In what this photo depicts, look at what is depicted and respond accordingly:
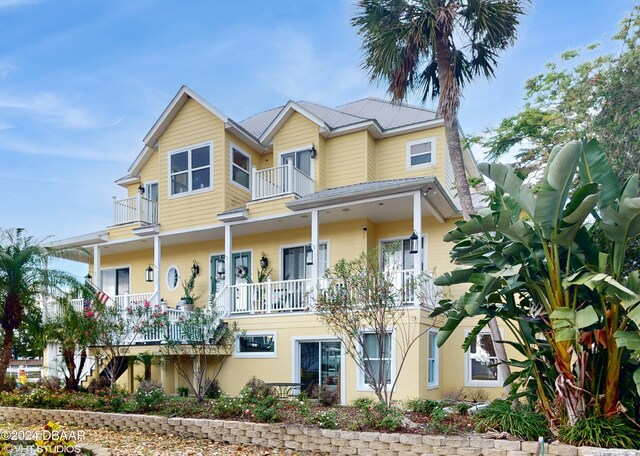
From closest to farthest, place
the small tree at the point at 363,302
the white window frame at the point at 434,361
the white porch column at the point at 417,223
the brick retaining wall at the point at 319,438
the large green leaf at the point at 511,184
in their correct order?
the brick retaining wall at the point at 319,438 → the large green leaf at the point at 511,184 → the small tree at the point at 363,302 → the white porch column at the point at 417,223 → the white window frame at the point at 434,361

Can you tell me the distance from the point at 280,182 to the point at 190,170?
365 centimetres

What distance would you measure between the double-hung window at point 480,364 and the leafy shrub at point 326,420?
21.8 ft

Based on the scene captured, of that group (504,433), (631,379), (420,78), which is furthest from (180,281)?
(631,379)

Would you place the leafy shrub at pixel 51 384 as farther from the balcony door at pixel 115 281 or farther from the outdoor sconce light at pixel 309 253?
the outdoor sconce light at pixel 309 253

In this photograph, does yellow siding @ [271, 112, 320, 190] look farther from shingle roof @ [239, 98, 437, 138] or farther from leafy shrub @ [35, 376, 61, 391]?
leafy shrub @ [35, 376, 61, 391]

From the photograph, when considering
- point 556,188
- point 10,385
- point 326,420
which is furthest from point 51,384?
point 556,188

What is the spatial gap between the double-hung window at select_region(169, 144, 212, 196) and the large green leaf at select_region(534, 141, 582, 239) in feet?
38.7

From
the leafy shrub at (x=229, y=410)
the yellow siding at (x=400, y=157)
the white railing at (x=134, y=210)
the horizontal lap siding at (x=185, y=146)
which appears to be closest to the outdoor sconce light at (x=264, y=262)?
the horizontal lap siding at (x=185, y=146)

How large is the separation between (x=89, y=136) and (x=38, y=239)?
24.4ft

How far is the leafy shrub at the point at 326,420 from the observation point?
8.81 meters

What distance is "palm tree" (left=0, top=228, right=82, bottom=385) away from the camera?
41.8ft

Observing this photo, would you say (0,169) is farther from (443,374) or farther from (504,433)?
(504,433)

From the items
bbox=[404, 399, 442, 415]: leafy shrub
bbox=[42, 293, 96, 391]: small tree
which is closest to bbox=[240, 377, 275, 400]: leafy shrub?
bbox=[404, 399, 442, 415]: leafy shrub

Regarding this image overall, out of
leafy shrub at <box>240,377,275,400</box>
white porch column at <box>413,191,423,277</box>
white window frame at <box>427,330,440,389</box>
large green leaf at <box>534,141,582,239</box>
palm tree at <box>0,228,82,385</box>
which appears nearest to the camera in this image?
large green leaf at <box>534,141,582,239</box>
